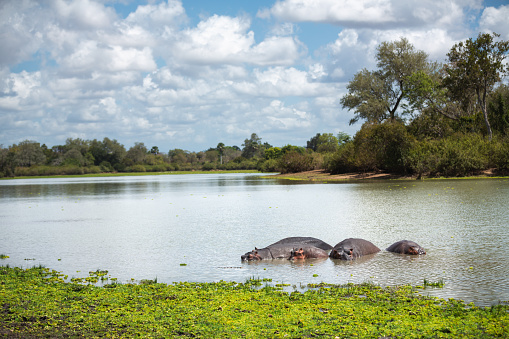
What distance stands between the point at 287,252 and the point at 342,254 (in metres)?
1.45

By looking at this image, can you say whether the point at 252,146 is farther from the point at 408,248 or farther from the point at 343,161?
the point at 408,248

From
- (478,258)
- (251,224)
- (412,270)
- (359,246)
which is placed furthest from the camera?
(251,224)

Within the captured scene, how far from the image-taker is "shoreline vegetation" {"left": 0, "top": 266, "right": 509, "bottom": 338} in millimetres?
6359

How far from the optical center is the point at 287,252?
41.0 feet

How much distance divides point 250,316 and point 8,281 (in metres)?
5.52

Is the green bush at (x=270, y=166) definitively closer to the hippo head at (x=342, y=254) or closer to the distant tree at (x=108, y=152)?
the distant tree at (x=108, y=152)

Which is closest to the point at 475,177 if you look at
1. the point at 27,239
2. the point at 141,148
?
the point at 27,239

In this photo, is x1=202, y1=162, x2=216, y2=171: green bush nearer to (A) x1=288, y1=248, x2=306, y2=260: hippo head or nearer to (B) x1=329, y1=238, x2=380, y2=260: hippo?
(B) x1=329, y1=238, x2=380, y2=260: hippo

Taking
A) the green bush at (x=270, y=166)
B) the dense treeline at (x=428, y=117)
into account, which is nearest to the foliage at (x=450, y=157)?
the dense treeline at (x=428, y=117)

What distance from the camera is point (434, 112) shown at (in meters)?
56.5

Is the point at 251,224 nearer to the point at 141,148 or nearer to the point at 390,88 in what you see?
the point at 390,88

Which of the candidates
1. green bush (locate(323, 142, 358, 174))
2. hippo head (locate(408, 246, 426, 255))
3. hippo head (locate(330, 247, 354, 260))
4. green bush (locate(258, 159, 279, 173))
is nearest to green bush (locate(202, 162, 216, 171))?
green bush (locate(258, 159, 279, 173))

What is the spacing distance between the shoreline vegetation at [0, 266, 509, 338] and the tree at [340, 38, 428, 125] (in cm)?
5528

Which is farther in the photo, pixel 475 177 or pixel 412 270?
pixel 475 177
